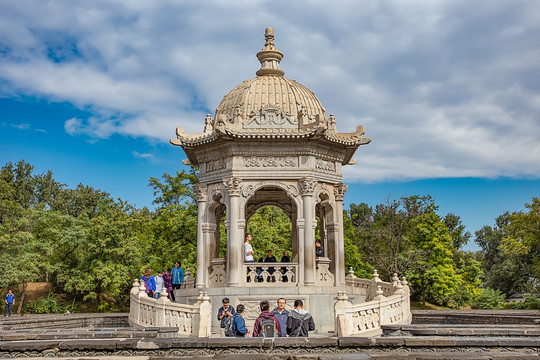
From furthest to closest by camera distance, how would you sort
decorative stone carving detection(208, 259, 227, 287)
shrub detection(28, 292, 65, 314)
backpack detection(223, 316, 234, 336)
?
shrub detection(28, 292, 65, 314), decorative stone carving detection(208, 259, 227, 287), backpack detection(223, 316, 234, 336)

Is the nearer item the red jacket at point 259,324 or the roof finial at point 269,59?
the red jacket at point 259,324

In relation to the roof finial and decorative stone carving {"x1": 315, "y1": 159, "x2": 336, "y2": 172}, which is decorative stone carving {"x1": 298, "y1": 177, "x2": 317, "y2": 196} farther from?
the roof finial

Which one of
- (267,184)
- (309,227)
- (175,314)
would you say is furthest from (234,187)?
(175,314)

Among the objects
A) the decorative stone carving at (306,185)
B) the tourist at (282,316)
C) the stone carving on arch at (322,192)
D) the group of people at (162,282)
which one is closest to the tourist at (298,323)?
the tourist at (282,316)

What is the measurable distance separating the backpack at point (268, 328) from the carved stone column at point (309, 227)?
24.3 ft

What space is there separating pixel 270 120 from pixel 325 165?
281 cm

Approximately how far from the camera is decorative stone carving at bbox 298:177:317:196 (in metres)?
17.9

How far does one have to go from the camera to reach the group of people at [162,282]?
63.3 feet

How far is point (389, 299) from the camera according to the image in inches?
621

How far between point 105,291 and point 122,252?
881cm

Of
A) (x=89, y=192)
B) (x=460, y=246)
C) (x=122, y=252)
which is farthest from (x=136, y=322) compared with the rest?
(x=460, y=246)

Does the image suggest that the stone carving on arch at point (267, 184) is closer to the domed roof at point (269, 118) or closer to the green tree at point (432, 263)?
the domed roof at point (269, 118)

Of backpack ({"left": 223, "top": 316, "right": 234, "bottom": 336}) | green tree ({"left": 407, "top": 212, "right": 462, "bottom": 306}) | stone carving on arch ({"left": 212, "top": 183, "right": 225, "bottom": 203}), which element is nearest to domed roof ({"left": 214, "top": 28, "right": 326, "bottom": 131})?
stone carving on arch ({"left": 212, "top": 183, "right": 225, "bottom": 203})

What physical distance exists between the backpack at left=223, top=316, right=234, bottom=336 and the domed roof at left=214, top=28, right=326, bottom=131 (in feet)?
27.0
